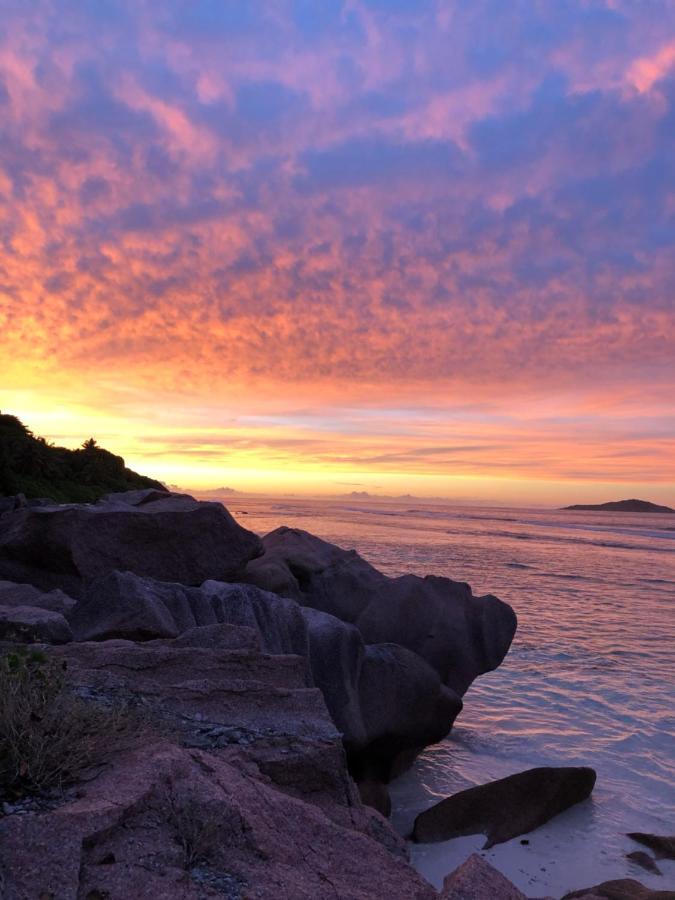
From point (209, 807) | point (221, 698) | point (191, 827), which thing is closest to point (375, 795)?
point (221, 698)

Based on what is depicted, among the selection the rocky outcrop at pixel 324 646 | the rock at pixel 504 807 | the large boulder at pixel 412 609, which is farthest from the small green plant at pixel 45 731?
the large boulder at pixel 412 609

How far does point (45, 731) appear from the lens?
377cm

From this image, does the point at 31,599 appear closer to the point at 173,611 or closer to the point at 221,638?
the point at 173,611

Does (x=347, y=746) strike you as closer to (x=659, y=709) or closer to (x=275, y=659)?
(x=275, y=659)

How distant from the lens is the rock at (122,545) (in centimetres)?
1130

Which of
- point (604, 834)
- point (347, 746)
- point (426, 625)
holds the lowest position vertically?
point (604, 834)

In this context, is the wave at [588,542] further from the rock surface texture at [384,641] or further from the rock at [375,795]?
the rock at [375,795]

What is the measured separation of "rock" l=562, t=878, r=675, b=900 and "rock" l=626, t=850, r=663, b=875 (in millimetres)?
856

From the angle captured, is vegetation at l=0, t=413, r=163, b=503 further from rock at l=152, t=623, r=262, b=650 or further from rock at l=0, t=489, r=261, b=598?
rock at l=152, t=623, r=262, b=650

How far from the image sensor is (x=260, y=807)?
3.81 metres

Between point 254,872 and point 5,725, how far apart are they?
1.55 meters

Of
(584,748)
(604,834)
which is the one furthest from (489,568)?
(604,834)

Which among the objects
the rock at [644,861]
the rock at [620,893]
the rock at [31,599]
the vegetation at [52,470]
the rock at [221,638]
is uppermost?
the vegetation at [52,470]

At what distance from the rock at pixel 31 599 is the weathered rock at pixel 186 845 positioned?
492cm
